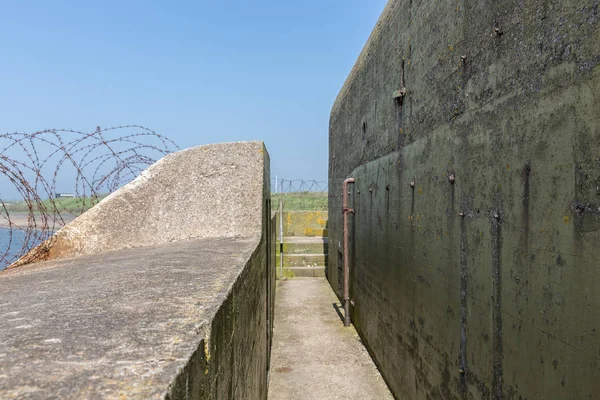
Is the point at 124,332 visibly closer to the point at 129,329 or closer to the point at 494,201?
the point at 129,329

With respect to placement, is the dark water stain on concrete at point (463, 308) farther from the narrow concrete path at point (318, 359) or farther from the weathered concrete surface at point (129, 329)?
the narrow concrete path at point (318, 359)

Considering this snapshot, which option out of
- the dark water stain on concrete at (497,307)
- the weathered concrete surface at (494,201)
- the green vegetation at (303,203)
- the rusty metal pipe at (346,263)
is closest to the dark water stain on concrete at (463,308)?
the weathered concrete surface at (494,201)

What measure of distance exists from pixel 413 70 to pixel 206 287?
3.28 metres

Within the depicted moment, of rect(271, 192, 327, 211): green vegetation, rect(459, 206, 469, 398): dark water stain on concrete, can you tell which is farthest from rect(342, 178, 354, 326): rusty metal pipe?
rect(271, 192, 327, 211): green vegetation

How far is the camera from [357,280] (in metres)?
7.23

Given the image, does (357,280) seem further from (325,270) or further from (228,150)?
(325,270)

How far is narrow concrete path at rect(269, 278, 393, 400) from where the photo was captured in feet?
16.5

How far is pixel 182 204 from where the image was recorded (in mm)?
4094

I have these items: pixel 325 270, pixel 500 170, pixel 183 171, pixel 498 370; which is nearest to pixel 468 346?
pixel 498 370

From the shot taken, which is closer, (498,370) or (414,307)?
(498,370)

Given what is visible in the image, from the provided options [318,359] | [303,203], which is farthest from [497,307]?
[303,203]

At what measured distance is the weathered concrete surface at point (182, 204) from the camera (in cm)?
379

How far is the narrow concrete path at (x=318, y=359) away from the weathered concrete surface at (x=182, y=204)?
2.23 metres

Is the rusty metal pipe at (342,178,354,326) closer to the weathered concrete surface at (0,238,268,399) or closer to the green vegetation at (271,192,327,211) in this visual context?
the weathered concrete surface at (0,238,268,399)
